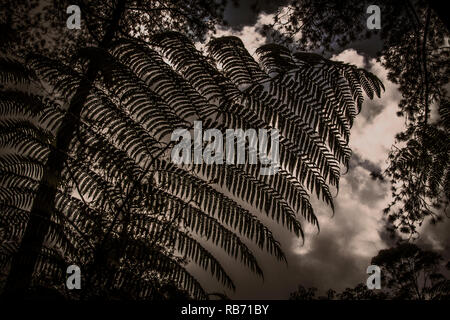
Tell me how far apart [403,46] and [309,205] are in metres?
5.23

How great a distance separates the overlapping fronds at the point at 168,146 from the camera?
114cm

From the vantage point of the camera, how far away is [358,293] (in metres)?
12.4

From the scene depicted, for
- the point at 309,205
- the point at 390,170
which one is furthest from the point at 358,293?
the point at 309,205

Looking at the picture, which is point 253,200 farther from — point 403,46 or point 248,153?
point 403,46

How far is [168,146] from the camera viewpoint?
3.89 ft

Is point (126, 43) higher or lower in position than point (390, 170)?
lower

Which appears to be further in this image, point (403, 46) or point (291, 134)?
point (403, 46)

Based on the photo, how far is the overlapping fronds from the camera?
3.75 feet
